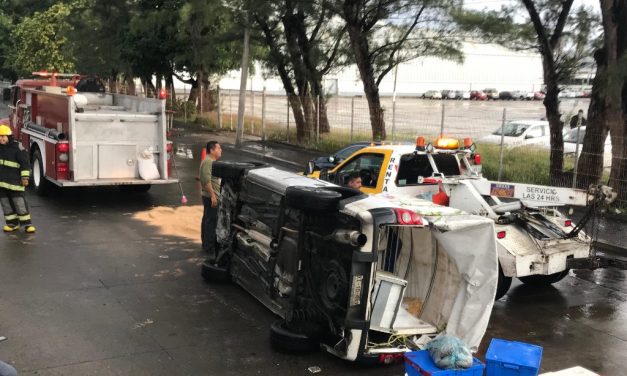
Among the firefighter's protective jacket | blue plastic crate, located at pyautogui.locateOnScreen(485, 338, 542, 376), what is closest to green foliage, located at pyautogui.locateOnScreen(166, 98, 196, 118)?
the firefighter's protective jacket

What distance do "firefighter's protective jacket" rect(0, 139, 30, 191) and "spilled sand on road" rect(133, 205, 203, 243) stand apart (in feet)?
7.07

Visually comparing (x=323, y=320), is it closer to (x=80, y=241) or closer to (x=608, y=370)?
(x=608, y=370)

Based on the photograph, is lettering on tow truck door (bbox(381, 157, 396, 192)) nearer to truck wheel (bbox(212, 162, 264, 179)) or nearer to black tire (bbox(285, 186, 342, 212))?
truck wheel (bbox(212, 162, 264, 179))

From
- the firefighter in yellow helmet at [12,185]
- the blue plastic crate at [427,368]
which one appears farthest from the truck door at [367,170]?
the firefighter in yellow helmet at [12,185]

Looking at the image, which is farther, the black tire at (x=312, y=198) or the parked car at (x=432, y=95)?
the parked car at (x=432, y=95)

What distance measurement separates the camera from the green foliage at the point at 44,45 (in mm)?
45500

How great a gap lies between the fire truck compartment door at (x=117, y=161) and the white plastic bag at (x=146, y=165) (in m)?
0.13

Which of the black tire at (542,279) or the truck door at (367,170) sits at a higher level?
the truck door at (367,170)

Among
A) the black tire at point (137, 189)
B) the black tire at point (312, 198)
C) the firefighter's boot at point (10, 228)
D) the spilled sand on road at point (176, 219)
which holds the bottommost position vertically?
the spilled sand on road at point (176, 219)

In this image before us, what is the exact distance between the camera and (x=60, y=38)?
4534 centimetres

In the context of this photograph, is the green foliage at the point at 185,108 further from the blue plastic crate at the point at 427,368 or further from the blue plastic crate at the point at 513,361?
the blue plastic crate at the point at 513,361

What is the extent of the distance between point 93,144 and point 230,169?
18.1 ft

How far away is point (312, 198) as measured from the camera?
5.58 meters

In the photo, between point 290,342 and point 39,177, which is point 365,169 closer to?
point 290,342
